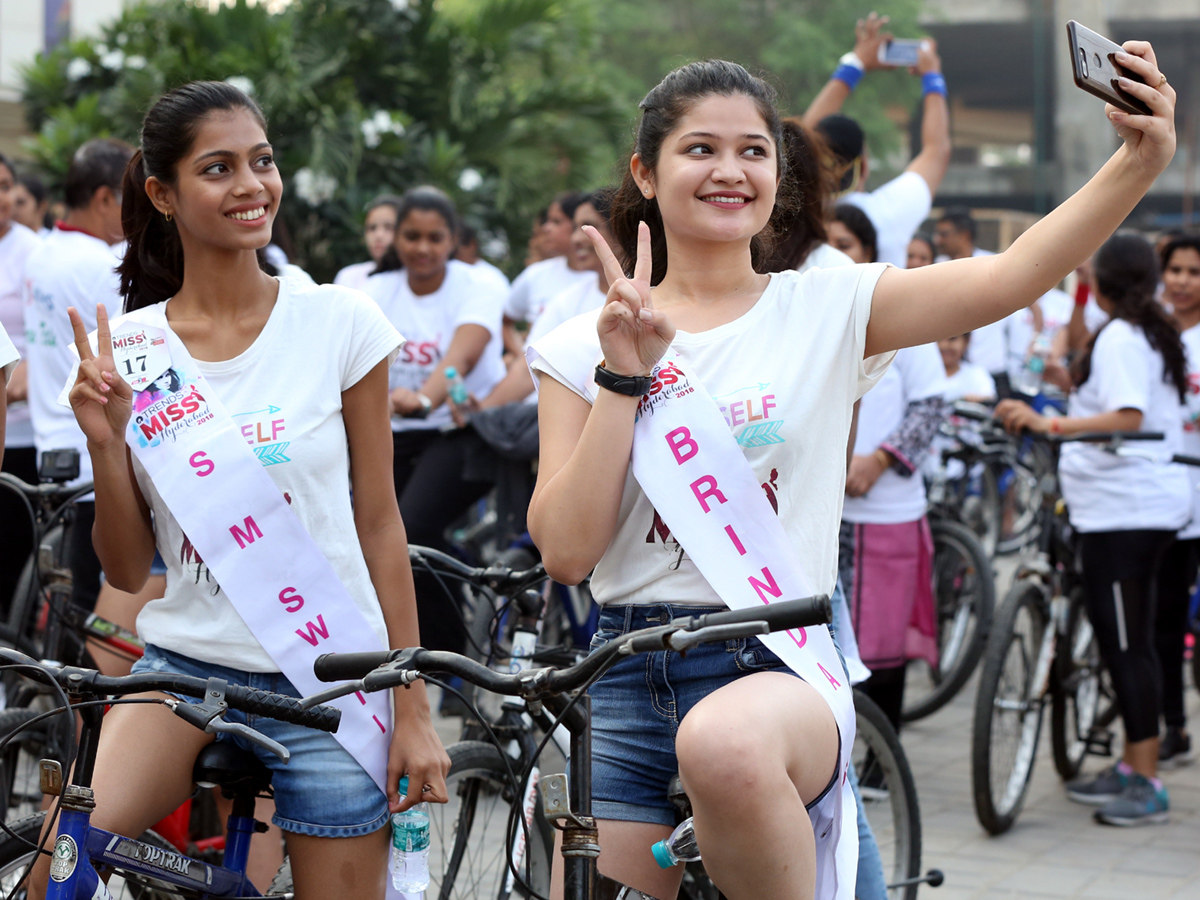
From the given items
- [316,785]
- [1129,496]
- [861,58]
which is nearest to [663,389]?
[316,785]

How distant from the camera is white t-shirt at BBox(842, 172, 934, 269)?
5070 millimetres

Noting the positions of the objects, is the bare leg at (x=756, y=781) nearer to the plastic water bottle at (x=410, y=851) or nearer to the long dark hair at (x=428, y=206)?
the plastic water bottle at (x=410, y=851)

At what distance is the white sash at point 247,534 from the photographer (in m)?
2.56

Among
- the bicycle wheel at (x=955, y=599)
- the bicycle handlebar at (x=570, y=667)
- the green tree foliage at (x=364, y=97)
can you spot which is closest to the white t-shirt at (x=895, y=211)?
the bicycle wheel at (x=955, y=599)

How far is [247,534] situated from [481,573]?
0.86 meters

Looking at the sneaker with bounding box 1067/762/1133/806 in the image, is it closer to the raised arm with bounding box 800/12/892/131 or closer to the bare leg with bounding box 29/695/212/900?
the raised arm with bounding box 800/12/892/131

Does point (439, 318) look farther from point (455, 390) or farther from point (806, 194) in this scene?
point (806, 194)

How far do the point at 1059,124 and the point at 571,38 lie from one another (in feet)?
57.2

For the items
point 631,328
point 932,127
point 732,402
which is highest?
point 932,127

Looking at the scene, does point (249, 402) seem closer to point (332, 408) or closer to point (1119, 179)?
point (332, 408)

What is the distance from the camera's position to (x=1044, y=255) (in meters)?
2.21

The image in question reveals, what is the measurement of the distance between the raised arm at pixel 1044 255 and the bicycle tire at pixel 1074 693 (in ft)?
10.7

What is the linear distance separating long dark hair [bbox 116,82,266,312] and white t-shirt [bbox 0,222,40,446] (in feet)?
9.50

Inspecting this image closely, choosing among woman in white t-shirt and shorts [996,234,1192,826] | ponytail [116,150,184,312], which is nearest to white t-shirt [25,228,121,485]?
ponytail [116,150,184,312]
